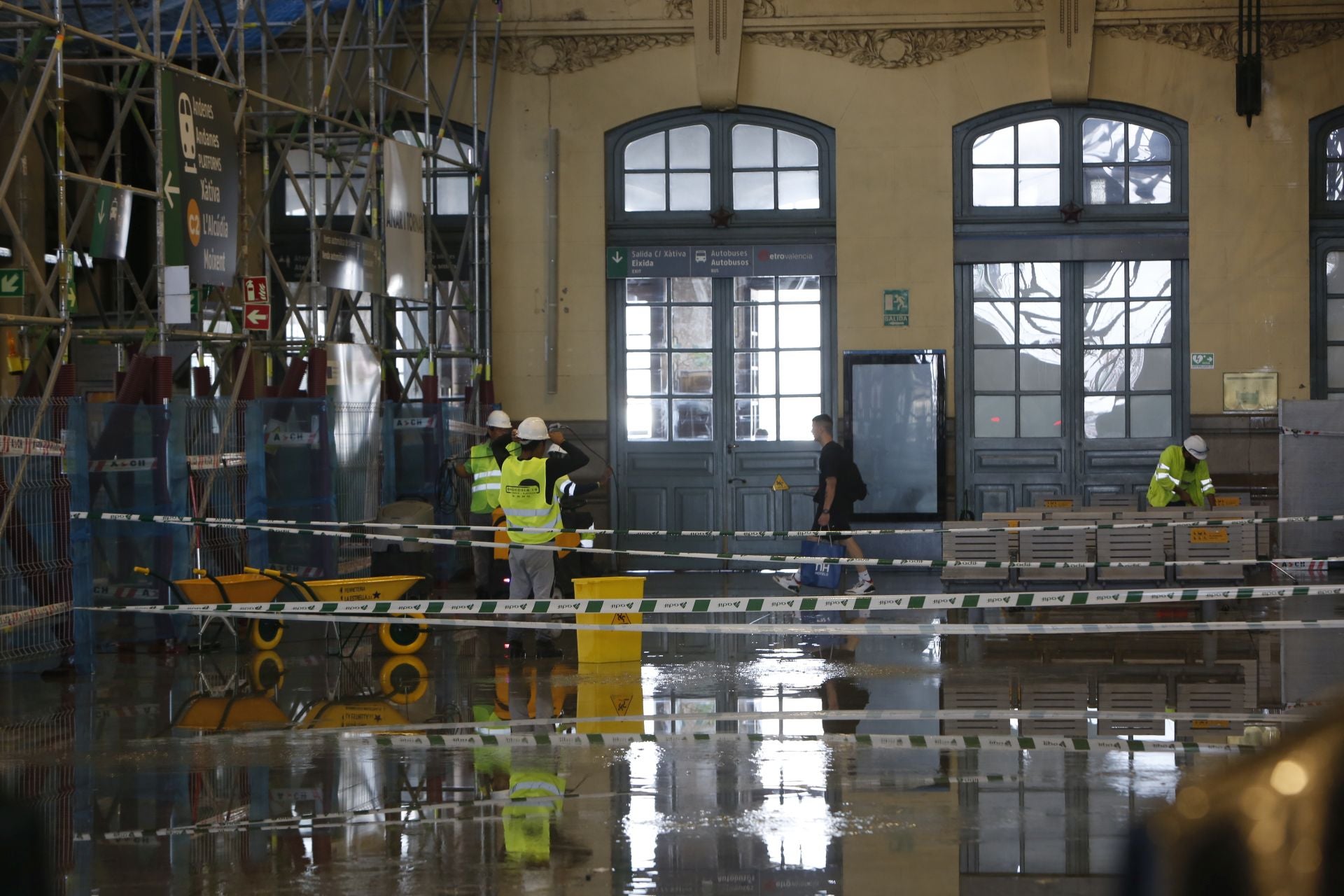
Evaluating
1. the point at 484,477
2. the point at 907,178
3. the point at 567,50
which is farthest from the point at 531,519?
the point at 567,50

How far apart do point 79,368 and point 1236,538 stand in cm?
1354

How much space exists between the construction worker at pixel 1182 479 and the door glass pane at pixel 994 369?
3.49 meters

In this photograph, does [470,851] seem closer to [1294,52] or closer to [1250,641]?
[1250,641]

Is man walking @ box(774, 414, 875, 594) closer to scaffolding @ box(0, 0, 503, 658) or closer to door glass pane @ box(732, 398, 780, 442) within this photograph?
door glass pane @ box(732, 398, 780, 442)

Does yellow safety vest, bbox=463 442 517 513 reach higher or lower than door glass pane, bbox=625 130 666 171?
lower

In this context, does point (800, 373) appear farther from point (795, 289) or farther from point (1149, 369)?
point (1149, 369)

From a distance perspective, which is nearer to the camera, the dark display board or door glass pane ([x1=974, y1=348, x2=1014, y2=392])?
the dark display board

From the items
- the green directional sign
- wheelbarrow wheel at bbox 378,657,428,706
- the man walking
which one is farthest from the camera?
the man walking

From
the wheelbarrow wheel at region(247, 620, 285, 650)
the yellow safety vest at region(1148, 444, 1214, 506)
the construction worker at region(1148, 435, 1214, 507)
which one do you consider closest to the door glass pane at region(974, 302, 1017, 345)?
the construction worker at region(1148, 435, 1214, 507)

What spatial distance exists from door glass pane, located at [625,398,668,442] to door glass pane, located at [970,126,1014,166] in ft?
16.2

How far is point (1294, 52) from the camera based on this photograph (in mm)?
19266

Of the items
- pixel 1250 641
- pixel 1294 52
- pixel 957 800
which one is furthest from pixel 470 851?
pixel 1294 52

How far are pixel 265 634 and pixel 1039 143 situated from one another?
1216cm

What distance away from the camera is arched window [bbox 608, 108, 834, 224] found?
781 inches
